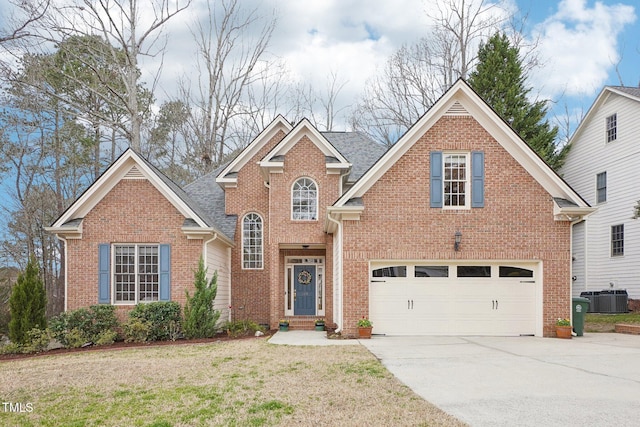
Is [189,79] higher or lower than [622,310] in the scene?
higher

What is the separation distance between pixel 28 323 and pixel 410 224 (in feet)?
36.9

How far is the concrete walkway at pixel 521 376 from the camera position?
21.2ft

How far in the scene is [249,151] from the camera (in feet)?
66.4

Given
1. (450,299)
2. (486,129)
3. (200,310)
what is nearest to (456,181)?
(486,129)

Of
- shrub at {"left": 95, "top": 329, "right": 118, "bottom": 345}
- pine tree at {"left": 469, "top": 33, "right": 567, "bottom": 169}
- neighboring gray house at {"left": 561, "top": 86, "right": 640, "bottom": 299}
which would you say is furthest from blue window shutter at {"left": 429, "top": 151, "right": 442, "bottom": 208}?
pine tree at {"left": 469, "top": 33, "right": 567, "bottom": 169}

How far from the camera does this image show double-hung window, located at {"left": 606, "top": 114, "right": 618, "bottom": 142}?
24.5m

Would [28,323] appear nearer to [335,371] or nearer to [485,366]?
[335,371]

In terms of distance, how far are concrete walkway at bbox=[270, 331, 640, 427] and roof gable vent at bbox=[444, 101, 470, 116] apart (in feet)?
20.5

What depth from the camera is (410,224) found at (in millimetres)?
15039

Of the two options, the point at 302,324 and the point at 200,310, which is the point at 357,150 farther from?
the point at 200,310

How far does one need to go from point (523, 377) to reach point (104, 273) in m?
12.5

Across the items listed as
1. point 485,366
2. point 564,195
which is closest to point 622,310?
point 564,195

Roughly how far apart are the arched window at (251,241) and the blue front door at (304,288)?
1499 millimetres

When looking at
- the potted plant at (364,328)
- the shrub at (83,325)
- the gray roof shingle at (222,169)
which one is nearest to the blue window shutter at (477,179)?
the potted plant at (364,328)
